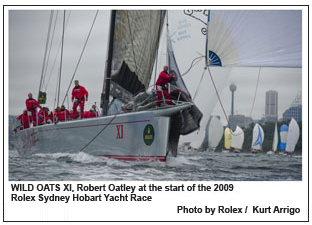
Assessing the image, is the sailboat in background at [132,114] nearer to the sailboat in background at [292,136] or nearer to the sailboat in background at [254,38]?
the sailboat in background at [254,38]

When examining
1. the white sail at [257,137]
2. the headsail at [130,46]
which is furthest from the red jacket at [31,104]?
the white sail at [257,137]

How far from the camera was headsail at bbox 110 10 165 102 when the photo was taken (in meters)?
12.3

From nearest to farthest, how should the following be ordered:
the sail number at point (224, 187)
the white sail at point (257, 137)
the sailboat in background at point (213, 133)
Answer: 1. the sail number at point (224, 187)
2. the sailboat in background at point (213, 133)
3. the white sail at point (257, 137)

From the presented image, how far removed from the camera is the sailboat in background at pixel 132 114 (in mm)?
10336

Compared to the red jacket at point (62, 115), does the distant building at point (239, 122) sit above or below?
above

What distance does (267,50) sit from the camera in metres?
8.66

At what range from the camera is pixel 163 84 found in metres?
10.5

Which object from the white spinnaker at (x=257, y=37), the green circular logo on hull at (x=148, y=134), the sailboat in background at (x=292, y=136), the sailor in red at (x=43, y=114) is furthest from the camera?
the sailboat in background at (x=292, y=136)

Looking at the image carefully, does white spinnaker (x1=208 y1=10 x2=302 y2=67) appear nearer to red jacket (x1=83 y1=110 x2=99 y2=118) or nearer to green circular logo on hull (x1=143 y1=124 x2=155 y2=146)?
green circular logo on hull (x1=143 y1=124 x2=155 y2=146)

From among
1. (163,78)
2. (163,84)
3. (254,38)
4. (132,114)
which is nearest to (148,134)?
(132,114)

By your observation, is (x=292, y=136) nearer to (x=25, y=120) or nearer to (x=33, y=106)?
(x=25, y=120)

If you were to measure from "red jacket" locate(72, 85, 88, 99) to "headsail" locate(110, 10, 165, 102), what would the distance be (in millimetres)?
791

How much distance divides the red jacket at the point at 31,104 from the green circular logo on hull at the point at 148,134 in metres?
5.58

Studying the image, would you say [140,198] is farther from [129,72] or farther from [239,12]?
[129,72]
